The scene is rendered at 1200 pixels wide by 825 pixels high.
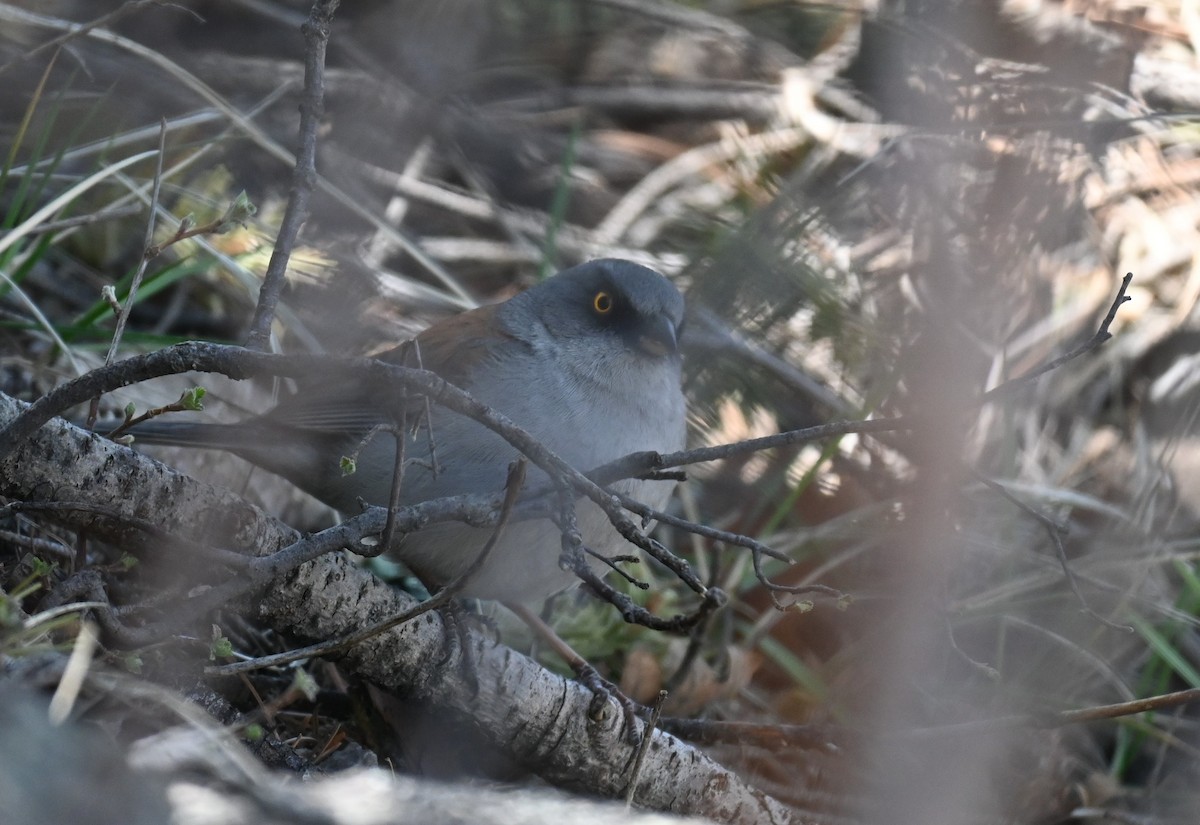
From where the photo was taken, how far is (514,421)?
113 inches

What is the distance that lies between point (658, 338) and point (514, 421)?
Answer: 581mm

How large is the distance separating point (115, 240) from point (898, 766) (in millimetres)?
3339

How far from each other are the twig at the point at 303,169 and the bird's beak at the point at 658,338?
1377 millimetres

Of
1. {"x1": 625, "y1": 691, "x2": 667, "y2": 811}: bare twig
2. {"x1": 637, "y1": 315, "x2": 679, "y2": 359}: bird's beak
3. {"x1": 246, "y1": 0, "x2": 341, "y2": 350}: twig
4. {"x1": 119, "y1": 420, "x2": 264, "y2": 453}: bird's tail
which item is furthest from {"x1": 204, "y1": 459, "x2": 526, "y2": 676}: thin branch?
{"x1": 637, "y1": 315, "x2": 679, "y2": 359}: bird's beak

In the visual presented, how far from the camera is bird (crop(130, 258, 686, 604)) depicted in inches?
110

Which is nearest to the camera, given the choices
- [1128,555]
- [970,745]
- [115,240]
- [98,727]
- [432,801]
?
[432,801]

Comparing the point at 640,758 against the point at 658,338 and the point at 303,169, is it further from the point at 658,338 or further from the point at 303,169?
the point at 303,169

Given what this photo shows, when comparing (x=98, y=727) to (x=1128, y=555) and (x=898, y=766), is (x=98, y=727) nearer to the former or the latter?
(x=898, y=766)

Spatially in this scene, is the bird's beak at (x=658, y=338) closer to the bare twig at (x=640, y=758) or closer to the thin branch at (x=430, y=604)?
the bare twig at (x=640, y=758)

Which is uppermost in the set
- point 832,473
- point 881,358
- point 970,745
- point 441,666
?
point 881,358

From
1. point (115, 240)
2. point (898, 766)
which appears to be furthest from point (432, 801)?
point (115, 240)

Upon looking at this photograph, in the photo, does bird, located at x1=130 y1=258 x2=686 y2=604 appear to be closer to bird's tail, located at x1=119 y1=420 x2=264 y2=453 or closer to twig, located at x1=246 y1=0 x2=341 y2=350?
bird's tail, located at x1=119 y1=420 x2=264 y2=453

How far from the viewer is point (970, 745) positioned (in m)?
1.83

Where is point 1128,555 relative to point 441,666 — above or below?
above
